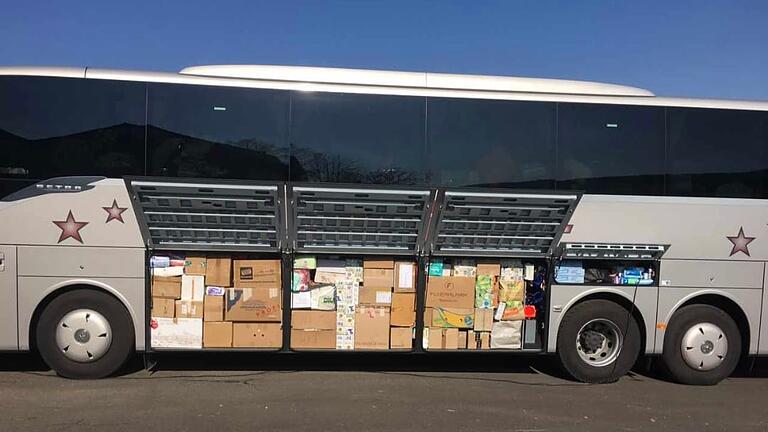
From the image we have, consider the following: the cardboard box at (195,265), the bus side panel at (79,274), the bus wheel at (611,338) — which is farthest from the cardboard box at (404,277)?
the bus side panel at (79,274)

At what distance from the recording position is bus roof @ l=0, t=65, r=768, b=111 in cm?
602

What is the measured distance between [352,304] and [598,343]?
9.79 ft

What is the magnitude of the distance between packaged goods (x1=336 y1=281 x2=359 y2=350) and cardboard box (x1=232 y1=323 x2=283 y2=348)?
0.73m

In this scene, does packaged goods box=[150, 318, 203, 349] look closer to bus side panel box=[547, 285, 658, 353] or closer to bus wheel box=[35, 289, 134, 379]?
bus wheel box=[35, 289, 134, 379]

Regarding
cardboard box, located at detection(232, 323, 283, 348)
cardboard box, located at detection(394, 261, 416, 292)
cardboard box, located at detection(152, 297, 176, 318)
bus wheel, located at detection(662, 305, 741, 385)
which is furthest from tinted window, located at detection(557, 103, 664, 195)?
cardboard box, located at detection(152, 297, 176, 318)

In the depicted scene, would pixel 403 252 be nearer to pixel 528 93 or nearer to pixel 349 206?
pixel 349 206

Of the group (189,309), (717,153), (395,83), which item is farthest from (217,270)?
(717,153)

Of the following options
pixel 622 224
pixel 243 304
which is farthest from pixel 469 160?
pixel 243 304

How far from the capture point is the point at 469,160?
249 inches

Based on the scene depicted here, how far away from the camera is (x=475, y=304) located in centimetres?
642

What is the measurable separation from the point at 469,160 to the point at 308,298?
2389mm

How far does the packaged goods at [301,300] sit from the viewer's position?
6199 millimetres

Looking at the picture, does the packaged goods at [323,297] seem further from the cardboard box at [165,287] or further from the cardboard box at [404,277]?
the cardboard box at [165,287]

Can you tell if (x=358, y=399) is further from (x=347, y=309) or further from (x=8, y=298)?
(x=8, y=298)
